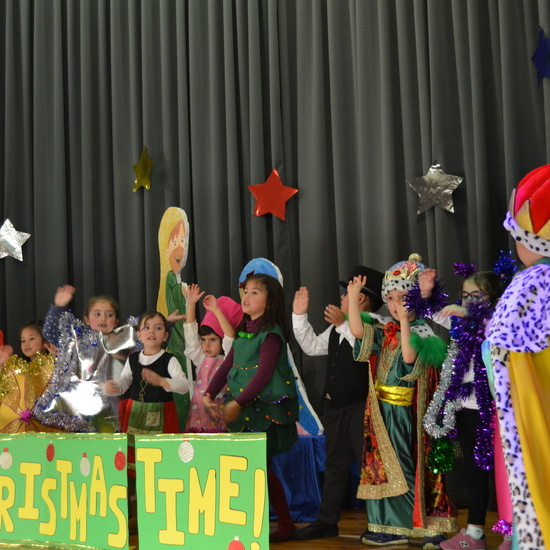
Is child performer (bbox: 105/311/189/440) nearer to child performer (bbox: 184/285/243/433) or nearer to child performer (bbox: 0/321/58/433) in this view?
child performer (bbox: 184/285/243/433)

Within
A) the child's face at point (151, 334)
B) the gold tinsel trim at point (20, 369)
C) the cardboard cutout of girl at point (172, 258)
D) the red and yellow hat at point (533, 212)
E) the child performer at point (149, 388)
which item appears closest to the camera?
the red and yellow hat at point (533, 212)

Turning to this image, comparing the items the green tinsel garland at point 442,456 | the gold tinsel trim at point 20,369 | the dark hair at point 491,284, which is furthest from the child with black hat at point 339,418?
the gold tinsel trim at point 20,369

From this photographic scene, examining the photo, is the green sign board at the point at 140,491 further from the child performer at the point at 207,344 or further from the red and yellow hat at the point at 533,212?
the red and yellow hat at the point at 533,212

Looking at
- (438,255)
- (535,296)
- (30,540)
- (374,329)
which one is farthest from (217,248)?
(535,296)

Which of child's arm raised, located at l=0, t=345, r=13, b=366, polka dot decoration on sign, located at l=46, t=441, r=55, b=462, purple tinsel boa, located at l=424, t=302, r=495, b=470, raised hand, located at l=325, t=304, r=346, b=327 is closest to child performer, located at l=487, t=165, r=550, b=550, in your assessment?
purple tinsel boa, located at l=424, t=302, r=495, b=470

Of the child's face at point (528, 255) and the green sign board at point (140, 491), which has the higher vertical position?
the child's face at point (528, 255)

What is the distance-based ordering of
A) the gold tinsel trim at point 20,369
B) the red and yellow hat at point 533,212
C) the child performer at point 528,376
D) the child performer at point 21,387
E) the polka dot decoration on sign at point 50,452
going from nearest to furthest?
the child performer at point 528,376 → the red and yellow hat at point 533,212 → the polka dot decoration on sign at point 50,452 → the child performer at point 21,387 → the gold tinsel trim at point 20,369

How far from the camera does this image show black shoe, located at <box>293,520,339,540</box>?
3783 mm

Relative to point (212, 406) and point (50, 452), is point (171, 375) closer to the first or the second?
point (212, 406)

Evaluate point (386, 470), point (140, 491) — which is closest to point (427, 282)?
point (386, 470)

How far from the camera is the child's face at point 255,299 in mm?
3936

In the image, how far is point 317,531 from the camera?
12.5 ft

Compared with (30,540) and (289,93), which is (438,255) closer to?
(289,93)

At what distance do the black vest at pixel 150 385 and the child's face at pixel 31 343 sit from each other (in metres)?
0.86
